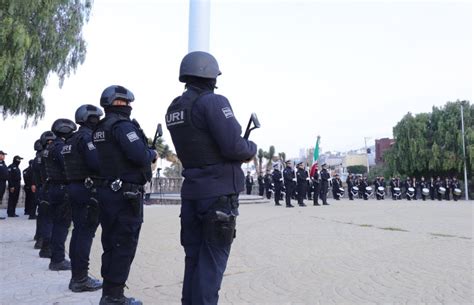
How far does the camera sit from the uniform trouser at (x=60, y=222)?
6.13 meters

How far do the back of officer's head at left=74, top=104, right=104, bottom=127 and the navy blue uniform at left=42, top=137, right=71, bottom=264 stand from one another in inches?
32.1

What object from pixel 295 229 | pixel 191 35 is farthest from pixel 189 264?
pixel 295 229

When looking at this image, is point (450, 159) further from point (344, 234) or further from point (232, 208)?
point (232, 208)

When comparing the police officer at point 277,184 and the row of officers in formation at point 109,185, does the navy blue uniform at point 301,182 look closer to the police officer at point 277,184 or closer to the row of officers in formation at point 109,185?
the police officer at point 277,184

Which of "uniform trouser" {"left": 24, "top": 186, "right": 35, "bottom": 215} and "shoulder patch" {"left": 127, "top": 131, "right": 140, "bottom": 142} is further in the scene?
"uniform trouser" {"left": 24, "top": 186, "right": 35, "bottom": 215}

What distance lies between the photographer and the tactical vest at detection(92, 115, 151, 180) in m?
4.30

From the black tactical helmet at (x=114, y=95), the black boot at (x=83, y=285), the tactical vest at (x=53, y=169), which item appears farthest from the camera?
the tactical vest at (x=53, y=169)

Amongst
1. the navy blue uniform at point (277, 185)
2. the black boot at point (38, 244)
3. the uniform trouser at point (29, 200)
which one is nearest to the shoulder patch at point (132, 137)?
the black boot at point (38, 244)

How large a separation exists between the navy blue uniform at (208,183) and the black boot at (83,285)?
214cm

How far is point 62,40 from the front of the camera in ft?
49.3

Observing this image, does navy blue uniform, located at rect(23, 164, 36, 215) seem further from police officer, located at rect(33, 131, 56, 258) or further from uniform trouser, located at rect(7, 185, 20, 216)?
police officer, located at rect(33, 131, 56, 258)

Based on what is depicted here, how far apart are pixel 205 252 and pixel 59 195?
153 inches

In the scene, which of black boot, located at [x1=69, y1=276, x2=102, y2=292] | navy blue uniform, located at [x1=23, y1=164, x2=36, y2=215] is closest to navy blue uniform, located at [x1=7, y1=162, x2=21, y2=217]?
navy blue uniform, located at [x1=23, y1=164, x2=36, y2=215]

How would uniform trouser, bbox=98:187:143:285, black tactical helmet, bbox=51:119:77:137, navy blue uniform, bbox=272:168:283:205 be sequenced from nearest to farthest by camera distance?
1. uniform trouser, bbox=98:187:143:285
2. black tactical helmet, bbox=51:119:77:137
3. navy blue uniform, bbox=272:168:283:205
